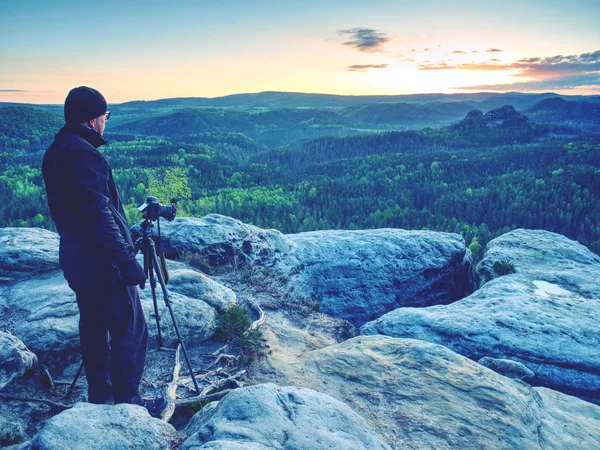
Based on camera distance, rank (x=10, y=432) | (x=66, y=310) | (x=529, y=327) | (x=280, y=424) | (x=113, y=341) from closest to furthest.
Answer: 1. (x=280, y=424)
2. (x=10, y=432)
3. (x=113, y=341)
4. (x=66, y=310)
5. (x=529, y=327)

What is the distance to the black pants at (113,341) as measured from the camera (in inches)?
236

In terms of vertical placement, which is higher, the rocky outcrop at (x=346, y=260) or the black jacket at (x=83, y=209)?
the black jacket at (x=83, y=209)

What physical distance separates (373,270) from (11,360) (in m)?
17.1

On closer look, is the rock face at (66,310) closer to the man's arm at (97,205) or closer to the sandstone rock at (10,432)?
the sandstone rock at (10,432)

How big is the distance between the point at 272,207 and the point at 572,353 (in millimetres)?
68256

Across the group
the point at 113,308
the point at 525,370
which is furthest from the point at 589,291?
the point at 113,308

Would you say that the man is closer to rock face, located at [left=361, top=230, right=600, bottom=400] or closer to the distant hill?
rock face, located at [left=361, top=230, right=600, bottom=400]

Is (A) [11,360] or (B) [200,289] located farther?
(B) [200,289]

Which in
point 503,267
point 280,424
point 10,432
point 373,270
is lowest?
point 373,270

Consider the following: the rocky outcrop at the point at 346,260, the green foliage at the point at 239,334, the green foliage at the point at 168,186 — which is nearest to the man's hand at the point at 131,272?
the green foliage at the point at 239,334

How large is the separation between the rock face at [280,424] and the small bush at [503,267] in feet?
56.0

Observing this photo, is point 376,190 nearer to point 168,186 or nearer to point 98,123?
point 168,186

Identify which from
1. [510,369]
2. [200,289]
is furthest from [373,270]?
[200,289]

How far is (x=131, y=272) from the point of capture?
224 inches
